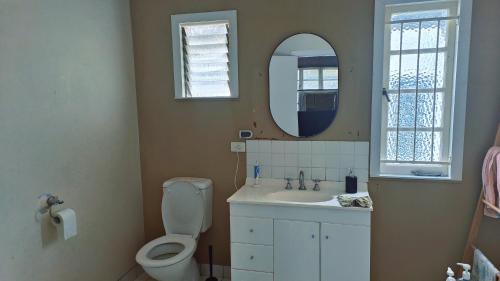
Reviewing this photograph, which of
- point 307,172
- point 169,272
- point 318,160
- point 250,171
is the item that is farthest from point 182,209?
point 318,160

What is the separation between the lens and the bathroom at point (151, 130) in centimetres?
188

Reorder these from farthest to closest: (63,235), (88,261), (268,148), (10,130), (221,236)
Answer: (221,236) → (268,148) → (88,261) → (63,235) → (10,130)

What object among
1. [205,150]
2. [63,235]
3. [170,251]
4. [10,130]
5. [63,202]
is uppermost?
[10,130]

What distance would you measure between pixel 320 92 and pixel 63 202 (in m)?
1.91

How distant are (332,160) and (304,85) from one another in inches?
24.3

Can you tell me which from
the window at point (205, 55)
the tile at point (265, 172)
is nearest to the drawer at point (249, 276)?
the tile at point (265, 172)

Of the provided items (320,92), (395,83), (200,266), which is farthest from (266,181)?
(395,83)

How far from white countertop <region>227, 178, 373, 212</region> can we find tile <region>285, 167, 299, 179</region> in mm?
43

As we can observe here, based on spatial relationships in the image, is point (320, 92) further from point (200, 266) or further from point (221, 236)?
point (200, 266)

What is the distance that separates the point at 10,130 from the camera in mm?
1766

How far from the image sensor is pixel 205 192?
8.71ft

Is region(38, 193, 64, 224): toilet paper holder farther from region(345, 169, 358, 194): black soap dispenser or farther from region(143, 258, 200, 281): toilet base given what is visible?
region(345, 169, 358, 194): black soap dispenser

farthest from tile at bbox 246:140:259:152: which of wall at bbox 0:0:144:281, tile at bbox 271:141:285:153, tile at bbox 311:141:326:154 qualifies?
wall at bbox 0:0:144:281

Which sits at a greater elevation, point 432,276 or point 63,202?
point 63,202
